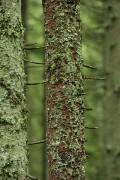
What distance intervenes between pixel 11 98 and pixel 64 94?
333mm

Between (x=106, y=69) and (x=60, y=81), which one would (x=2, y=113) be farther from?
(x=106, y=69)

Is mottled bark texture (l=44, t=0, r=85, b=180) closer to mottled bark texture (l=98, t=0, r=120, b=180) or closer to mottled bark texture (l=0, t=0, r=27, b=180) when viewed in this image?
mottled bark texture (l=0, t=0, r=27, b=180)

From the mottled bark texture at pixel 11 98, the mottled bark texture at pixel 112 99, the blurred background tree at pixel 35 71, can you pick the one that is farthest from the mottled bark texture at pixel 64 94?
the blurred background tree at pixel 35 71

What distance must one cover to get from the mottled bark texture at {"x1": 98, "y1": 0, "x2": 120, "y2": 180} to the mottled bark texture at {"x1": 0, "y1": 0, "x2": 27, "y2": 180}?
224cm

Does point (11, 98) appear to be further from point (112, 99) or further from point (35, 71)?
point (35, 71)

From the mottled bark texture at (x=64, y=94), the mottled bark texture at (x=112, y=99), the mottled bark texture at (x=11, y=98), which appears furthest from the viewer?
the mottled bark texture at (x=112, y=99)

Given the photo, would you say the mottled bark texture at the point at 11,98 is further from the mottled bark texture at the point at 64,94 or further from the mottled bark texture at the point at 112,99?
the mottled bark texture at the point at 112,99

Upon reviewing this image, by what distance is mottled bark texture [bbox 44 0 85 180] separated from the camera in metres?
2.96

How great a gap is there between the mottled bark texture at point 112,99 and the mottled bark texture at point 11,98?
224 cm

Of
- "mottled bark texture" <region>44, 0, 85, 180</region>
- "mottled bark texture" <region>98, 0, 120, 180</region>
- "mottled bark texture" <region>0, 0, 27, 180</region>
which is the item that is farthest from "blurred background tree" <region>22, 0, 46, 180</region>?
"mottled bark texture" <region>44, 0, 85, 180</region>

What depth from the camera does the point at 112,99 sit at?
17.6ft

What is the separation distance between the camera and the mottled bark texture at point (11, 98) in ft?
10.1

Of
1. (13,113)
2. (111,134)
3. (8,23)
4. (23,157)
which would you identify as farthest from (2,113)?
(111,134)

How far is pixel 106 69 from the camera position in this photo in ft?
18.0
